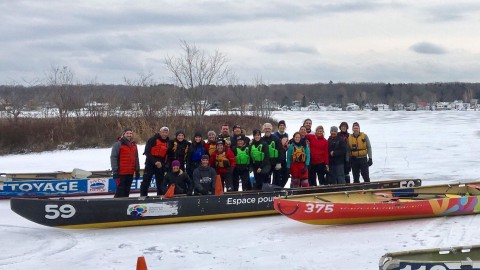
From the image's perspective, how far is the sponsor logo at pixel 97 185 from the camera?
10.6m

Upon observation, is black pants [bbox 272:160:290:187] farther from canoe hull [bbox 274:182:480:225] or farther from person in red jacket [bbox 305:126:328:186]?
canoe hull [bbox 274:182:480:225]

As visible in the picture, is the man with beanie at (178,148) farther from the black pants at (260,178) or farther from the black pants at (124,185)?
the black pants at (260,178)

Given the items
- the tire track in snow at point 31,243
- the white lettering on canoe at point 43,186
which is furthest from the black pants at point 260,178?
the white lettering on canoe at point 43,186

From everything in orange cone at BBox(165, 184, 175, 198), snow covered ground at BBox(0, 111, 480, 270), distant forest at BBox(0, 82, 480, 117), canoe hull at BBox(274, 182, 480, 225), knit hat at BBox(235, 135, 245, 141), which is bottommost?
snow covered ground at BBox(0, 111, 480, 270)

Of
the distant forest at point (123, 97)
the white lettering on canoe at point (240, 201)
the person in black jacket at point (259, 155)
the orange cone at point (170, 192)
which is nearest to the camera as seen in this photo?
the orange cone at point (170, 192)

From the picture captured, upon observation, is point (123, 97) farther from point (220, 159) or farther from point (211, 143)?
point (220, 159)

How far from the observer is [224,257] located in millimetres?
6176

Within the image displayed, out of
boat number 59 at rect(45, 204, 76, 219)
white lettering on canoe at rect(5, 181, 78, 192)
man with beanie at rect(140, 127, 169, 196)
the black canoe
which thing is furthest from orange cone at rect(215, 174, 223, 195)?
white lettering on canoe at rect(5, 181, 78, 192)

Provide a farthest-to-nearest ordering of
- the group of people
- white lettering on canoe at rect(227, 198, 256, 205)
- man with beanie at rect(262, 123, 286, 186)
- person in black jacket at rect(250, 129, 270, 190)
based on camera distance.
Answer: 1. man with beanie at rect(262, 123, 286, 186)
2. person in black jacket at rect(250, 129, 270, 190)
3. the group of people
4. white lettering on canoe at rect(227, 198, 256, 205)

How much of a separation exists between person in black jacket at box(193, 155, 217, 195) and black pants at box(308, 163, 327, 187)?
1.99 m

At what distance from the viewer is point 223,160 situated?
8.52 m

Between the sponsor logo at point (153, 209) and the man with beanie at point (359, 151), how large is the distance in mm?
3539

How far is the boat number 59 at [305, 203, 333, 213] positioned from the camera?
7.32m

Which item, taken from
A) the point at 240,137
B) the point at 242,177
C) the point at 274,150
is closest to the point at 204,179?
the point at 242,177
